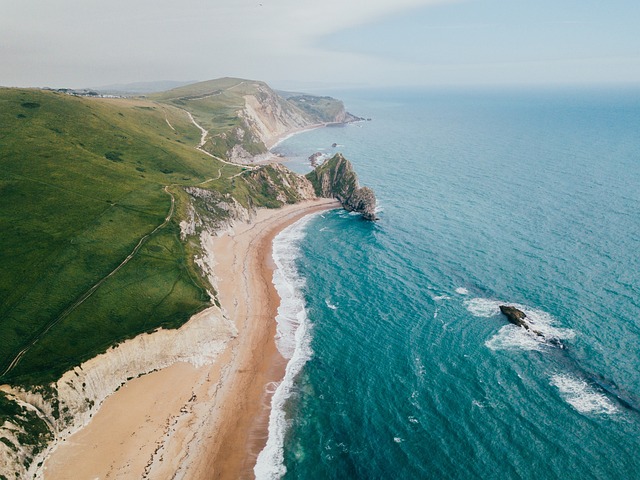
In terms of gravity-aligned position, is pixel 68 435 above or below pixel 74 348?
below

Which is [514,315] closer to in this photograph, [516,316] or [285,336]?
[516,316]

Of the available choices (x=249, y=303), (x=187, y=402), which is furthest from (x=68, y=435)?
(x=249, y=303)

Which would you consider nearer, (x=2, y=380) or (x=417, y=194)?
(x=2, y=380)

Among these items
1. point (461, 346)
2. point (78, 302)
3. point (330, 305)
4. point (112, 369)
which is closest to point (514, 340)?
point (461, 346)

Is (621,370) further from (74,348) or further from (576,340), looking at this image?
(74,348)

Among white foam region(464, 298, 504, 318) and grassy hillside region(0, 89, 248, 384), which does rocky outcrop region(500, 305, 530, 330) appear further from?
grassy hillside region(0, 89, 248, 384)

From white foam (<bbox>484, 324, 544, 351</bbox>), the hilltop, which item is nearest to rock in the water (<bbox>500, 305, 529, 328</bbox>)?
white foam (<bbox>484, 324, 544, 351</bbox>)
